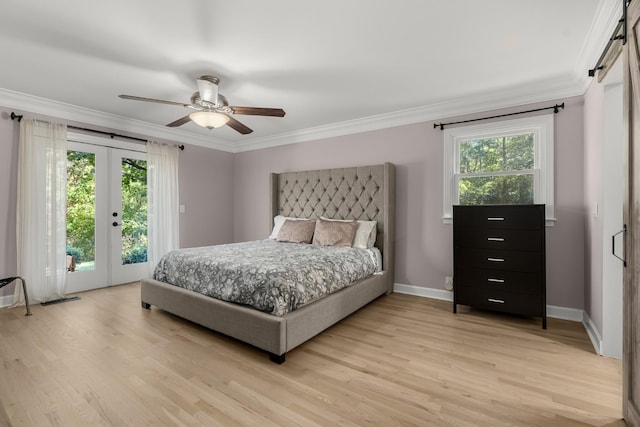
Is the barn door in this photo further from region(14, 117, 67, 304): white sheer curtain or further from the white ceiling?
region(14, 117, 67, 304): white sheer curtain

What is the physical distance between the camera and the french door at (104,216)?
3984 mm

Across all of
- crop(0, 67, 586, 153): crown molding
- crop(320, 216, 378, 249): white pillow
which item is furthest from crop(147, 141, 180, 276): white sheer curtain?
crop(320, 216, 378, 249): white pillow

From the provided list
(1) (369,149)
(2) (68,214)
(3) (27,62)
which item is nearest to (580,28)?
(1) (369,149)

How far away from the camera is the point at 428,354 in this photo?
2369 millimetres

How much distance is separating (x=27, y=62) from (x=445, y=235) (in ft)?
14.9

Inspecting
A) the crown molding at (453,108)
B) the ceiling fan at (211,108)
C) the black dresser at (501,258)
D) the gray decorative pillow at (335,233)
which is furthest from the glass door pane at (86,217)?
the black dresser at (501,258)

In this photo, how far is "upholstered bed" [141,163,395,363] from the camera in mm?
2311

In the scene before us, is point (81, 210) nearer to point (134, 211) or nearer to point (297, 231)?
point (134, 211)

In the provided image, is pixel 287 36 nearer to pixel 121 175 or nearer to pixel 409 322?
pixel 409 322

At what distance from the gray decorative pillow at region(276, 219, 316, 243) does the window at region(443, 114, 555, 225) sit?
1747 millimetres

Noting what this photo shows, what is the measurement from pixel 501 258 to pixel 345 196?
2074mm

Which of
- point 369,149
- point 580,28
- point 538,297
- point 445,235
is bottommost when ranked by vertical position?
point 538,297

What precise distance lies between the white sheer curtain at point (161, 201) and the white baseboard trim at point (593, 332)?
16.7ft

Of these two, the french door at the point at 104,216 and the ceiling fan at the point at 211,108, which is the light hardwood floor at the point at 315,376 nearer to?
the french door at the point at 104,216
